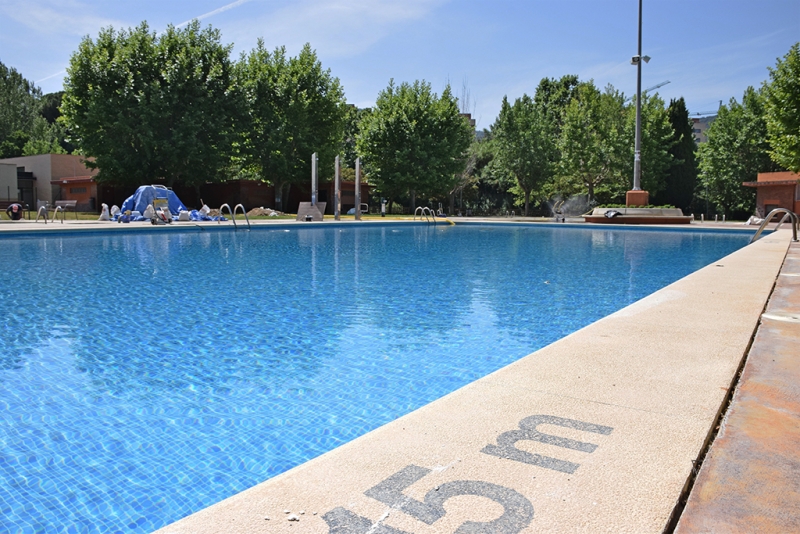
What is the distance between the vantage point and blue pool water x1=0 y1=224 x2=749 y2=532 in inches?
123

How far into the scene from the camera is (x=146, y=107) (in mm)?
29219

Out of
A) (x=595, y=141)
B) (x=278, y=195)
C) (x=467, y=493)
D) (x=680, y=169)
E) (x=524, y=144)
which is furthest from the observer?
(x=524, y=144)

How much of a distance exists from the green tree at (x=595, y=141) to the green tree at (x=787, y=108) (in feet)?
47.8

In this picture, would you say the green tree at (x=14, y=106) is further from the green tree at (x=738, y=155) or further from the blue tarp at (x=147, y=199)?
the green tree at (x=738, y=155)

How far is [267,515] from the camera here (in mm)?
1785

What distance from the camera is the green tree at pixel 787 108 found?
2069 cm

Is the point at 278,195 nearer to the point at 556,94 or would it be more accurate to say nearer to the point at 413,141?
the point at 413,141

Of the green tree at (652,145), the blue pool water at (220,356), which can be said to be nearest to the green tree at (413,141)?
the green tree at (652,145)

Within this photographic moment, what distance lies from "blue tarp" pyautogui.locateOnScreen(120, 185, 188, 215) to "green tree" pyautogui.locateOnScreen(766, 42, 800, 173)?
25.2 meters

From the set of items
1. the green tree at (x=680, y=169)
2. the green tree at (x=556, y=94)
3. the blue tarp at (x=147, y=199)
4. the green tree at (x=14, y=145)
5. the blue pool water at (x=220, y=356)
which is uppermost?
the green tree at (x=556, y=94)

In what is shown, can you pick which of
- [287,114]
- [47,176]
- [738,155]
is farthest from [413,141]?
[47,176]

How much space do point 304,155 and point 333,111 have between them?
382cm

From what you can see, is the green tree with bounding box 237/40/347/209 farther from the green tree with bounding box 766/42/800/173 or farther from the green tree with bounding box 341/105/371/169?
the green tree with bounding box 766/42/800/173

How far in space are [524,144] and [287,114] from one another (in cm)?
1642
